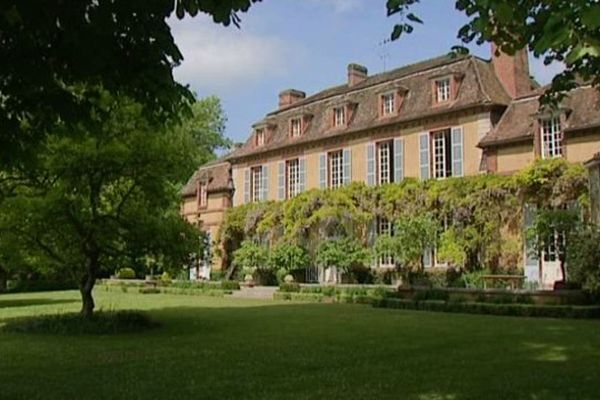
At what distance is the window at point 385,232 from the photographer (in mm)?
26966

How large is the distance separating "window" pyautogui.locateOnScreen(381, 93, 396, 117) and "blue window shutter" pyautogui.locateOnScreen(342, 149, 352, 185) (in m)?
2.43

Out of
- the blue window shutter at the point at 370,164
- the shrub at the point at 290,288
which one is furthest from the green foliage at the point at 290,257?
the shrub at the point at 290,288

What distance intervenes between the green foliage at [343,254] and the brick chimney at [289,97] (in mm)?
12278

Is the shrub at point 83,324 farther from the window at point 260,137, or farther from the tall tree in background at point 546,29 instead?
the window at point 260,137

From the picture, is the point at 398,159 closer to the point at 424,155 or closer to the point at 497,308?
the point at 424,155

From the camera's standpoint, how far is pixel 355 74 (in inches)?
1335

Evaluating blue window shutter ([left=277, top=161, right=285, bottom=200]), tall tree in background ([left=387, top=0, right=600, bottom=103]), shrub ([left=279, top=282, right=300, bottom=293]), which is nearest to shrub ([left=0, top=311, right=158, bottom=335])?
tall tree in background ([left=387, top=0, right=600, bottom=103])

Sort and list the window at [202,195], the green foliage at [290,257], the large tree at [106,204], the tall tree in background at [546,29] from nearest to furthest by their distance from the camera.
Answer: the tall tree in background at [546,29], the large tree at [106,204], the green foliage at [290,257], the window at [202,195]

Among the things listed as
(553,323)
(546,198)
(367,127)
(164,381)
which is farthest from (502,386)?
(367,127)

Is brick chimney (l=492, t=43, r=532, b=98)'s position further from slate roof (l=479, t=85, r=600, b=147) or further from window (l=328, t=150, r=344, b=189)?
window (l=328, t=150, r=344, b=189)

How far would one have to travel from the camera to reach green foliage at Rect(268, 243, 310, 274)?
97.8 ft

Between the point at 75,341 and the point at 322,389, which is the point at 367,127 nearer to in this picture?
the point at 75,341

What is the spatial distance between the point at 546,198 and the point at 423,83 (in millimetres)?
8601

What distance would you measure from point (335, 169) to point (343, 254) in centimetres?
530
